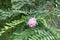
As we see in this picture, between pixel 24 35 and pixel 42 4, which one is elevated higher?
pixel 42 4

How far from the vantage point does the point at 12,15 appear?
0.96 metres

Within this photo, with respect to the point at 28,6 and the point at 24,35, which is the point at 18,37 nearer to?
the point at 24,35

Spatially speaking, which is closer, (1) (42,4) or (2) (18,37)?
(2) (18,37)

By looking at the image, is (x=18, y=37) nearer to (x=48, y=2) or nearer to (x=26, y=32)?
(x=26, y=32)

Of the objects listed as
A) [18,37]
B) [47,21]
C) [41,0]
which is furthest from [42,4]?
[18,37]

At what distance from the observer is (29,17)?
0.89 metres

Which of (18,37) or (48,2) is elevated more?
(48,2)

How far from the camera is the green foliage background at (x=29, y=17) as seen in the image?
2.83 feet

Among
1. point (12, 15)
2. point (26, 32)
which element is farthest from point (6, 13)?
point (26, 32)

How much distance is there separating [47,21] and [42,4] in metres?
0.13

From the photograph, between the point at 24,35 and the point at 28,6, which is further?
the point at 28,6

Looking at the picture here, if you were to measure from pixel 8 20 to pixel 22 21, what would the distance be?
12 cm

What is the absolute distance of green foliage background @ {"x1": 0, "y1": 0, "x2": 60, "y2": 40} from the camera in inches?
34.0

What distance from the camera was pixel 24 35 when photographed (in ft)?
2.86
